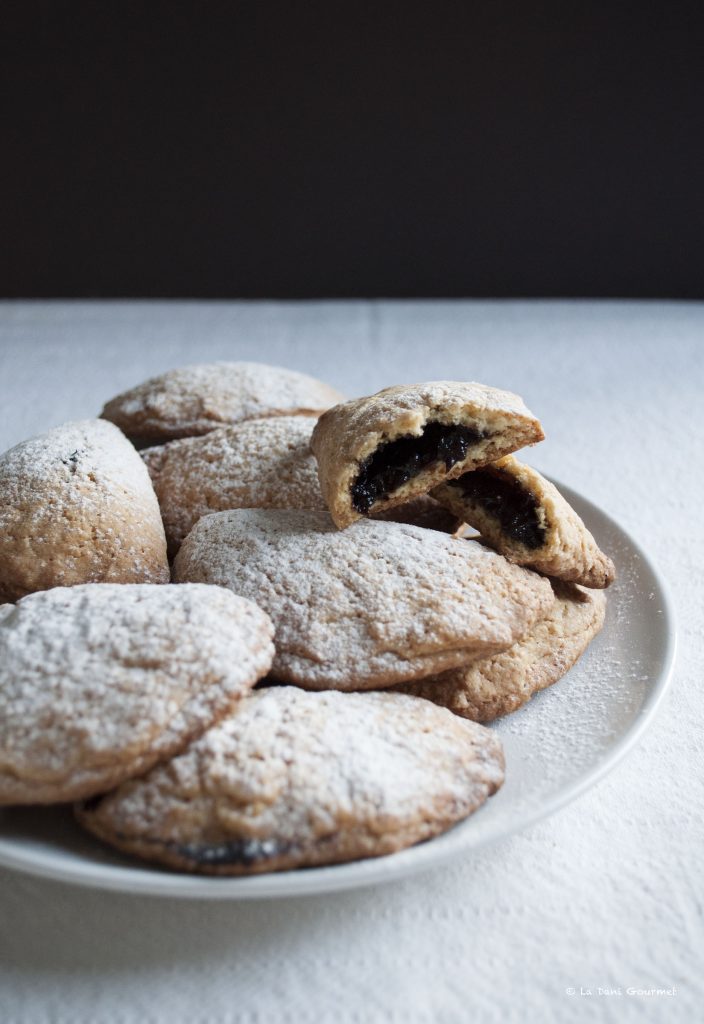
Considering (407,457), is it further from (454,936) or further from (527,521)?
(454,936)

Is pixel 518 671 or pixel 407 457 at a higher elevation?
pixel 407 457

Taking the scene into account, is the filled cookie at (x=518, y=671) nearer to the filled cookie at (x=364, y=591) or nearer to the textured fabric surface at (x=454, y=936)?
the filled cookie at (x=364, y=591)

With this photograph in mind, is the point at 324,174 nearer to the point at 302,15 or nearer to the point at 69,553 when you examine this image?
the point at 302,15

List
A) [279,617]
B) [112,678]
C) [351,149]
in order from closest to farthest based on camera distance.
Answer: [112,678], [279,617], [351,149]

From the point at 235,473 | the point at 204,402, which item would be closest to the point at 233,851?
the point at 235,473

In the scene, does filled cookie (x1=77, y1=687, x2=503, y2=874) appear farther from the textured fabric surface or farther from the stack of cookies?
the textured fabric surface

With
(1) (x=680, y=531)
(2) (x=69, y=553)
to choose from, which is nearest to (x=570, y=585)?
(1) (x=680, y=531)

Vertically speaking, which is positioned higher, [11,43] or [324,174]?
[11,43]

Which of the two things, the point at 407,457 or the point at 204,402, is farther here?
the point at 204,402
